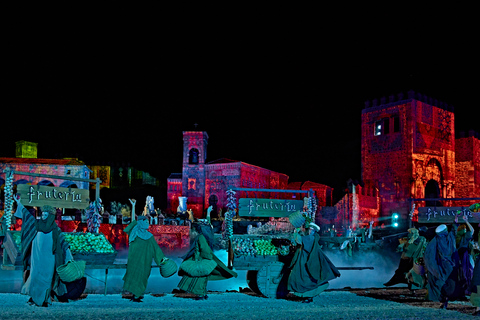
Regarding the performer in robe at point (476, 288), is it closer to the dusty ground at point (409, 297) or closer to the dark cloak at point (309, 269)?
the dusty ground at point (409, 297)

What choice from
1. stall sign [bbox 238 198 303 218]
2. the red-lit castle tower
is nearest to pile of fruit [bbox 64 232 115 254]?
stall sign [bbox 238 198 303 218]

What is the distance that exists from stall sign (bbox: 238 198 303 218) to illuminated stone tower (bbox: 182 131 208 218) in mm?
32192

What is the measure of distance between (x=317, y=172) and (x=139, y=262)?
183ft

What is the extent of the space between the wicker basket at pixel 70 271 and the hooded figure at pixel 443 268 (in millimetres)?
6195

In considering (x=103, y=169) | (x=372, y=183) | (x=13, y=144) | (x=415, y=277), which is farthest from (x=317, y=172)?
(x=415, y=277)

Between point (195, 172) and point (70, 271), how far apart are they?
36.7m

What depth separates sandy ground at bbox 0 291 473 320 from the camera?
21.4 ft

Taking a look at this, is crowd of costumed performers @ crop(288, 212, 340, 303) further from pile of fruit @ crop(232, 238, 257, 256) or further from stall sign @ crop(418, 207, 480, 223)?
stall sign @ crop(418, 207, 480, 223)

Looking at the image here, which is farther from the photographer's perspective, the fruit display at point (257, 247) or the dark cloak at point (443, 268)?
the fruit display at point (257, 247)

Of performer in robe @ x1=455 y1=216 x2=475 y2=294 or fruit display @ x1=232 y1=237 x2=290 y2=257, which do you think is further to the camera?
fruit display @ x1=232 y1=237 x2=290 y2=257

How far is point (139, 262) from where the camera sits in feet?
26.9

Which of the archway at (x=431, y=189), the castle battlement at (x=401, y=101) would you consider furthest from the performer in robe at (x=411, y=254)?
the archway at (x=431, y=189)

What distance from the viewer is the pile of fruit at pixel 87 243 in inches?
352

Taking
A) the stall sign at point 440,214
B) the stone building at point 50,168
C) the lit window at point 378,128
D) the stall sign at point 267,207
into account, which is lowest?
the stall sign at point 440,214
